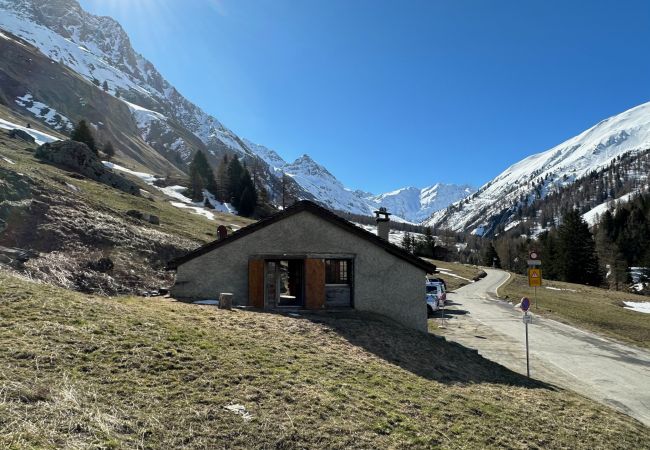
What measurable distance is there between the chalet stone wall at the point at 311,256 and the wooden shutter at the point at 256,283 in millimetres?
323

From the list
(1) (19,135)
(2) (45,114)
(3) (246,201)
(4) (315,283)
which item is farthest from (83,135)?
(4) (315,283)

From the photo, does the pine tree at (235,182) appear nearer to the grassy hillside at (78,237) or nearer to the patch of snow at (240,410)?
the grassy hillside at (78,237)

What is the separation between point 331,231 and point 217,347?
33.4 feet

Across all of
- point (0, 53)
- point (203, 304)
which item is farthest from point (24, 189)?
point (0, 53)

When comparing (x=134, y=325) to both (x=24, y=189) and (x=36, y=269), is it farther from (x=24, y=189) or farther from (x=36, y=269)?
(x=24, y=189)

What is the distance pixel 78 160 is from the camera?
51.0 metres

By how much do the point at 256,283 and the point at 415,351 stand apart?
811 centimetres

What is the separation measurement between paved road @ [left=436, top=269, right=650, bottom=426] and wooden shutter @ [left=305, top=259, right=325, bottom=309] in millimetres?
9005

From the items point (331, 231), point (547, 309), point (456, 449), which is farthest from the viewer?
point (547, 309)

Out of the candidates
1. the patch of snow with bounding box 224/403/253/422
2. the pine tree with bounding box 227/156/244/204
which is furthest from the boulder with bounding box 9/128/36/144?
the patch of snow with bounding box 224/403/253/422

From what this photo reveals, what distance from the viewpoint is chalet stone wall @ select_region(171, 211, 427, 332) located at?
1973 cm

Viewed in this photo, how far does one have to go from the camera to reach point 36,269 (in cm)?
2062

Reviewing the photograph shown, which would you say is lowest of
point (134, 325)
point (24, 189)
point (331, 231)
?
point (134, 325)

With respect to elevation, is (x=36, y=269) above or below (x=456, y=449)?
above
